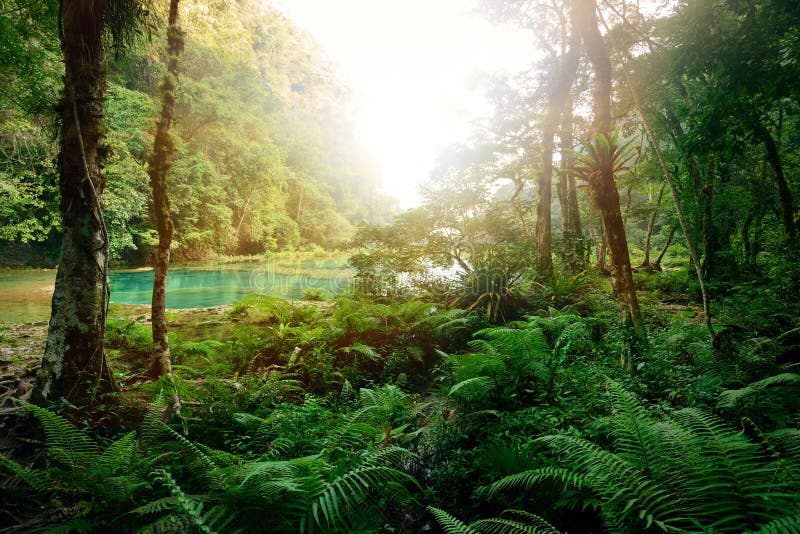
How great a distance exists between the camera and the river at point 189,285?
10.1 meters

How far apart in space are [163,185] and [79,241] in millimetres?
1178

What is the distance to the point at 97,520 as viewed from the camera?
1662 millimetres

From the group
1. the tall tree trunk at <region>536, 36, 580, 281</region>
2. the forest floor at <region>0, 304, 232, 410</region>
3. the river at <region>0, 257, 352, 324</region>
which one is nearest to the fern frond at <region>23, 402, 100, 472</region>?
the forest floor at <region>0, 304, 232, 410</region>

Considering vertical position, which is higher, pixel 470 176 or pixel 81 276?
pixel 470 176

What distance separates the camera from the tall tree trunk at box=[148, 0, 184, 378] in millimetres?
3961

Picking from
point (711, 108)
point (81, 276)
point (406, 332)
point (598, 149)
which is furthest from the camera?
point (406, 332)

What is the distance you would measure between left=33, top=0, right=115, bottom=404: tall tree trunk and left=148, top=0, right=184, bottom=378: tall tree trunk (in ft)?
2.28

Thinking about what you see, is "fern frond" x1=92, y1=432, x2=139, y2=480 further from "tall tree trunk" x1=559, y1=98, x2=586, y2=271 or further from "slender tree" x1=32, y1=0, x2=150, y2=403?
"tall tree trunk" x1=559, y1=98, x2=586, y2=271

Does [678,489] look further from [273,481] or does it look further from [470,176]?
[470,176]

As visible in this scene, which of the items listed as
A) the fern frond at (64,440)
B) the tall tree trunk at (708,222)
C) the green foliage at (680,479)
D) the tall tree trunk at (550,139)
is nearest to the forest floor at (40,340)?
the fern frond at (64,440)

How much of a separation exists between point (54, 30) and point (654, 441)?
8.17 m

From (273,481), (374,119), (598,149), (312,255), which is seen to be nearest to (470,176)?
(598,149)

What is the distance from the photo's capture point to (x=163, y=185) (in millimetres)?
4016

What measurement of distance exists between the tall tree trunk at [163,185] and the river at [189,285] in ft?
18.1
